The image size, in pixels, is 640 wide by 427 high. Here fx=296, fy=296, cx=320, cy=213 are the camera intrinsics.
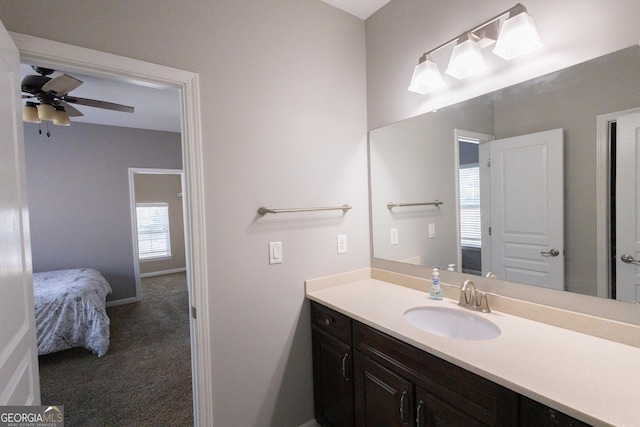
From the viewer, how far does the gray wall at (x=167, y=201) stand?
6.13 m

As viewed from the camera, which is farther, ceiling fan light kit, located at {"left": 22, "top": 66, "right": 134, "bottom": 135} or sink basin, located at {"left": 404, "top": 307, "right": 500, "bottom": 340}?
ceiling fan light kit, located at {"left": 22, "top": 66, "right": 134, "bottom": 135}

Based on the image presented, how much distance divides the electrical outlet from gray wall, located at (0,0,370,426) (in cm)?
4

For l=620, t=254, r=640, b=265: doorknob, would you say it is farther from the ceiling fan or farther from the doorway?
the doorway

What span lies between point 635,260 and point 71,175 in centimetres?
563

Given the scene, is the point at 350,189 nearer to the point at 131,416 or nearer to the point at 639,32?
the point at 639,32

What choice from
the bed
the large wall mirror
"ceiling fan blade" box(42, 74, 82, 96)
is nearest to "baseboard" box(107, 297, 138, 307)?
the bed

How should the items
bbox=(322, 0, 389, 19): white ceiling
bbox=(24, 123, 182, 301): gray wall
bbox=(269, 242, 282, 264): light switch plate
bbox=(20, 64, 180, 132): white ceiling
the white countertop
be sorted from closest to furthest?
the white countertop < bbox=(269, 242, 282, 264): light switch plate < bbox=(322, 0, 389, 19): white ceiling < bbox=(20, 64, 180, 132): white ceiling < bbox=(24, 123, 182, 301): gray wall

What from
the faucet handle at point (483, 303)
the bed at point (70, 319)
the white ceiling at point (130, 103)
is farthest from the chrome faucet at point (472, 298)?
the bed at point (70, 319)

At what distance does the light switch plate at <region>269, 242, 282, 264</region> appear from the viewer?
1.68 meters

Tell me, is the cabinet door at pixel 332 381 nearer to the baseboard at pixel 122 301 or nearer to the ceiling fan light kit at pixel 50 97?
the ceiling fan light kit at pixel 50 97

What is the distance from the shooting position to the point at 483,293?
145 centimetres

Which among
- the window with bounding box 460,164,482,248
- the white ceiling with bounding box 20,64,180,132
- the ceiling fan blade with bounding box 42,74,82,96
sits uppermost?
the white ceiling with bounding box 20,64,180,132

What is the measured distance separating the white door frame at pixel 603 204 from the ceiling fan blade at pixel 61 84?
3044 mm

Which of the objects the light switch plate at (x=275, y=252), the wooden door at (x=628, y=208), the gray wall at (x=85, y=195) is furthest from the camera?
the gray wall at (x=85, y=195)
